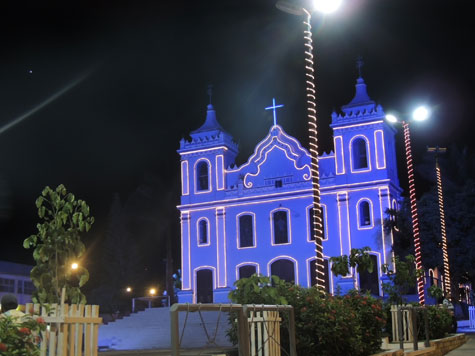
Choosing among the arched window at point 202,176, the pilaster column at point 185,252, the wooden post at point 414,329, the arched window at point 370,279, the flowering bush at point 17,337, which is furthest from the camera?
the arched window at point 202,176

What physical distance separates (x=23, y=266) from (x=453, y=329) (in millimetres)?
32643

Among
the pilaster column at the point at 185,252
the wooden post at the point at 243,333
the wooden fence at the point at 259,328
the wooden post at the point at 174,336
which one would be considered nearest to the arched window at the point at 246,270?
the pilaster column at the point at 185,252

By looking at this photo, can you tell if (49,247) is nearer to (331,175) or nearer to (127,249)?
(331,175)

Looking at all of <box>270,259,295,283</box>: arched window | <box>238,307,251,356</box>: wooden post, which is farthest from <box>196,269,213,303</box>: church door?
<box>238,307,251,356</box>: wooden post

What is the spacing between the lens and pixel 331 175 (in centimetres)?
3550

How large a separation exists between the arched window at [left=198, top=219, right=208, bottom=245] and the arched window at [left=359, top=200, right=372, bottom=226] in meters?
9.01

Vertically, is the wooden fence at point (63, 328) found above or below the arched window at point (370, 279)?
below

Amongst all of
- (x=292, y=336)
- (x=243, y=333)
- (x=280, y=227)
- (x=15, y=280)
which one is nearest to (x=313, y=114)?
(x=292, y=336)

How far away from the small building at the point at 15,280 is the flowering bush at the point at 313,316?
120 feet

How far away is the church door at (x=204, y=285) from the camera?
121 feet

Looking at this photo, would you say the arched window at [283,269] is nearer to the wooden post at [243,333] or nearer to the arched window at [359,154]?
the arched window at [359,154]

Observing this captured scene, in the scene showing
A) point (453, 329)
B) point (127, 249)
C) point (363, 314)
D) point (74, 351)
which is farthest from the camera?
point (127, 249)

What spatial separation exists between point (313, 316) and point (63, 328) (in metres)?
4.34

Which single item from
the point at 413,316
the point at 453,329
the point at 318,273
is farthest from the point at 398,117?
the point at 318,273
